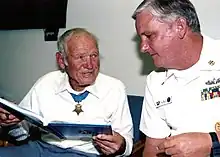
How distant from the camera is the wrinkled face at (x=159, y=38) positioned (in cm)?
164

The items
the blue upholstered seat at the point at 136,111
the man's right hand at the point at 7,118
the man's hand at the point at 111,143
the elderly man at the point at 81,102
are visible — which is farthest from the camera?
the blue upholstered seat at the point at 136,111

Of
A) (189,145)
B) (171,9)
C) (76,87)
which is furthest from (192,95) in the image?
(76,87)

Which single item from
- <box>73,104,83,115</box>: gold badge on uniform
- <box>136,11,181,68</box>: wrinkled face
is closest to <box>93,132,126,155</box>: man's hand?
<box>73,104,83,115</box>: gold badge on uniform

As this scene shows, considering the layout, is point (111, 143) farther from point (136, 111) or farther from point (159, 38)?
point (159, 38)

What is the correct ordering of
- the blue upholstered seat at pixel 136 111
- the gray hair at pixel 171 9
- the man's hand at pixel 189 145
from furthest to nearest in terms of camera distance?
the blue upholstered seat at pixel 136 111, the gray hair at pixel 171 9, the man's hand at pixel 189 145

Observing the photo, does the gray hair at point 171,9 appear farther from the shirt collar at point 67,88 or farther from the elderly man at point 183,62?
the shirt collar at point 67,88

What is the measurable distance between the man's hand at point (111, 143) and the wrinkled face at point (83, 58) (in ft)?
1.19

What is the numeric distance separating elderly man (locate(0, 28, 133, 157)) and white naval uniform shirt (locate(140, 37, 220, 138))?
33cm

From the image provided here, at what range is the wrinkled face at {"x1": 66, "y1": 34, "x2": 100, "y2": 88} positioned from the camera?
2.07 m

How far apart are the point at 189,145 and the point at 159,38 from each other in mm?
488

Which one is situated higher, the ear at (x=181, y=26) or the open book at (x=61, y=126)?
Result: the ear at (x=181, y=26)

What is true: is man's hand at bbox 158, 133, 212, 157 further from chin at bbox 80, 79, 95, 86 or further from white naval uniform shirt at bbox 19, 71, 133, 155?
chin at bbox 80, 79, 95, 86

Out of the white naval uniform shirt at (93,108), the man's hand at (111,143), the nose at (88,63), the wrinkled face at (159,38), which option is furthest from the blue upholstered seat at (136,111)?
the wrinkled face at (159,38)

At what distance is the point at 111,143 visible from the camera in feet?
6.16
